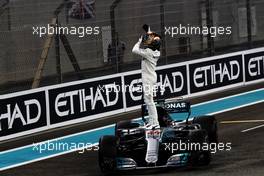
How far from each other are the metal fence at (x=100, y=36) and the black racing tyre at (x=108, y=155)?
18.4 feet

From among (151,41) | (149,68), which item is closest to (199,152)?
(149,68)

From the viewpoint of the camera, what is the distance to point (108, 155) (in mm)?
10047

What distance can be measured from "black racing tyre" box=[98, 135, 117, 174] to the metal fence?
5614 millimetres

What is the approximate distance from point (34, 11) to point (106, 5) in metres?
2.52

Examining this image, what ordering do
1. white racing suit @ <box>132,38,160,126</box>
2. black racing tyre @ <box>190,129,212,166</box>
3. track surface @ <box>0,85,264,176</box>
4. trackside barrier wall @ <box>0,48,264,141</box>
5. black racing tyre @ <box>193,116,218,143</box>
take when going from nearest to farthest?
1. track surface @ <box>0,85,264,176</box>
2. black racing tyre @ <box>190,129,212,166</box>
3. white racing suit @ <box>132,38,160,126</box>
4. black racing tyre @ <box>193,116,218,143</box>
5. trackside barrier wall @ <box>0,48,264,141</box>

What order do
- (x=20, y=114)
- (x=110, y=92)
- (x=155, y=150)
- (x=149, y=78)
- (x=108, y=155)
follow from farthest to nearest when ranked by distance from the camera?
(x=110, y=92)
(x=20, y=114)
(x=149, y=78)
(x=108, y=155)
(x=155, y=150)

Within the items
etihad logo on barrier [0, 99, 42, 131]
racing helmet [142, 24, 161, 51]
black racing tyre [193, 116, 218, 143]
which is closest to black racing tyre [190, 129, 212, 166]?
black racing tyre [193, 116, 218, 143]

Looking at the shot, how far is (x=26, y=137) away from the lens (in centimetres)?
1523

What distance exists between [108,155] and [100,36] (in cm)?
834

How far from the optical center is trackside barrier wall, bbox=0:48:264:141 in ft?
50.2

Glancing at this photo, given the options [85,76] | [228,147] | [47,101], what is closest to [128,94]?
[85,76]

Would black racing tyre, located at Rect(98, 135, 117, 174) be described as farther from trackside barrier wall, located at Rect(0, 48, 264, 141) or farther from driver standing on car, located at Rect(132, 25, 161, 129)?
trackside barrier wall, located at Rect(0, 48, 264, 141)

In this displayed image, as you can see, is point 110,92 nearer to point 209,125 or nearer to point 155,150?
point 209,125

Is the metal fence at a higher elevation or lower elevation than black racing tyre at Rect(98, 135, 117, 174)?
higher
